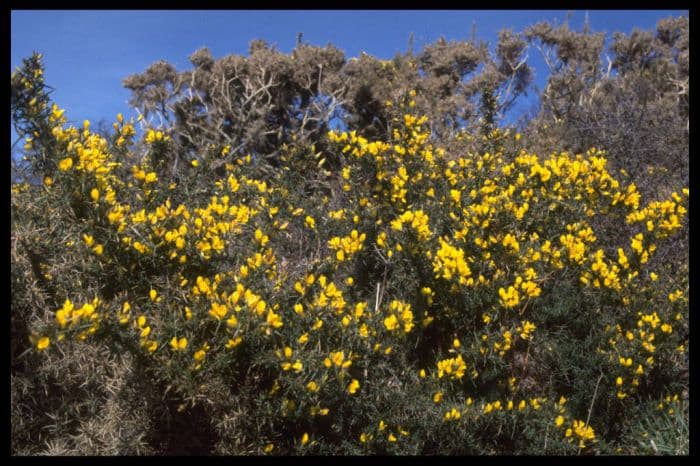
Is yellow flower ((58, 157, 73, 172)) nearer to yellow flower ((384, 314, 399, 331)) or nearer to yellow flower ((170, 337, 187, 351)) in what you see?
yellow flower ((170, 337, 187, 351))

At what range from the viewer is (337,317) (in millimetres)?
2635

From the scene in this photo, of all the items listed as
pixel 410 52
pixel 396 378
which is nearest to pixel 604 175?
pixel 396 378

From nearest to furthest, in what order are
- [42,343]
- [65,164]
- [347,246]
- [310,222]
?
[42,343], [65,164], [347,246], [310,222]

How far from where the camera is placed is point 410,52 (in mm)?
10805

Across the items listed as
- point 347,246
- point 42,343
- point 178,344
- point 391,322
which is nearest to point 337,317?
point 391,322

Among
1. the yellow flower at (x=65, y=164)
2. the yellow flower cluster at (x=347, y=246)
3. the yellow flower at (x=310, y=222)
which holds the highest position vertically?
the yellow flower at (x=65, y=164)

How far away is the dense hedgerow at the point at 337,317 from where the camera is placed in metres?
2.42

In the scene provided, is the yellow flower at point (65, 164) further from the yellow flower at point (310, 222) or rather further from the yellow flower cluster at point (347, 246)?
the yellow flower at point (310, 222)

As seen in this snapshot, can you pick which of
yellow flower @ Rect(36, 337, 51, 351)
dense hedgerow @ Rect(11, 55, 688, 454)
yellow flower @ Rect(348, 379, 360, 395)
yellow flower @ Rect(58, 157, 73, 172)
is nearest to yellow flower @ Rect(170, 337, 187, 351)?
dense hedgerow @ Rect(11, 55, 688, 454)

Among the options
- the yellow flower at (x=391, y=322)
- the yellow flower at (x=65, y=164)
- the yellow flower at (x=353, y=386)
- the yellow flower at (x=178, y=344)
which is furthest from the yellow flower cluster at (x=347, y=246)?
the yellow flower at (x=65, y=164)

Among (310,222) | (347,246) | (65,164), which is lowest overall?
(347,246)

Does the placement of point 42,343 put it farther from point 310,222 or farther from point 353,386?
point 310,222

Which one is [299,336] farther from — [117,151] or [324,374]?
[117,151]

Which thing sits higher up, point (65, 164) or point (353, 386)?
point (65, 164)
